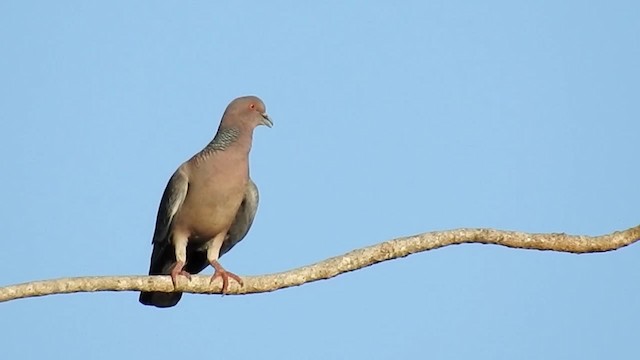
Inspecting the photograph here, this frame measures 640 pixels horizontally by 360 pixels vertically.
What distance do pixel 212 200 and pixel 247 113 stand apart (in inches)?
38.6

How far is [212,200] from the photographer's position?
9969 mm

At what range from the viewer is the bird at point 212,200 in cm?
997

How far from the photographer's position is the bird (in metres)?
9.97

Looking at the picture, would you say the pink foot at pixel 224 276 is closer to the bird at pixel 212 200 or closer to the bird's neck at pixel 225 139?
the bird at pixel 212 200

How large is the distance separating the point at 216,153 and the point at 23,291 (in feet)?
11.9

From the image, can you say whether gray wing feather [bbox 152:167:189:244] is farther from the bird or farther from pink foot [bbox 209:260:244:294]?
pink foot [bbox 209:260:244:294]

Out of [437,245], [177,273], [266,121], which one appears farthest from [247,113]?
[437,245]

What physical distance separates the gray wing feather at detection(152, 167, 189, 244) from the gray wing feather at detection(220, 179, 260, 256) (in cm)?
57

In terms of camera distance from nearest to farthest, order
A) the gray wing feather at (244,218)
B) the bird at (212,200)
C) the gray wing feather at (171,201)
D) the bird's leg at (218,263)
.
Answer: the bird's leg at (218,263) → the bird at (212,200) → the gray wing feather at (171,201) → the gray wing feather at (244,218)

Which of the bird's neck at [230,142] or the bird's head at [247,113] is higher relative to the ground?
the bird's head at [247,113]

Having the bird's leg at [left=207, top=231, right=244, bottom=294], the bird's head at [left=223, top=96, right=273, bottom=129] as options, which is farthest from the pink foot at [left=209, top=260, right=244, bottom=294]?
the bird's head at [left=223, top=96, right=273, bottom=129]

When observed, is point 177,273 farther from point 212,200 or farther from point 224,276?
point 212,200

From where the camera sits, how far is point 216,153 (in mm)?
10039

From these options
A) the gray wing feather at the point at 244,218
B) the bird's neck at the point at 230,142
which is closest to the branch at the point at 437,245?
the bird's neck at the point at 230,142
